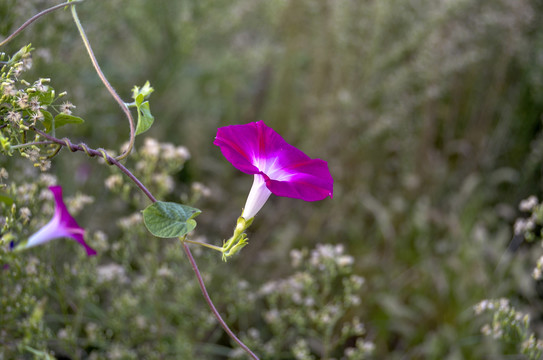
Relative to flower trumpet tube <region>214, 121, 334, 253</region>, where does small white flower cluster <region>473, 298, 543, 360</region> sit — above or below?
below

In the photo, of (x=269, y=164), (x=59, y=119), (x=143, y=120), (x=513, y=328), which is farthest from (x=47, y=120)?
(x=513, y=328)

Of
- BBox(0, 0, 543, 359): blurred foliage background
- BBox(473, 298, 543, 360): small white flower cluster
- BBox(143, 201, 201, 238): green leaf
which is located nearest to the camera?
BBox(143, 201, 201, 238): green leaf

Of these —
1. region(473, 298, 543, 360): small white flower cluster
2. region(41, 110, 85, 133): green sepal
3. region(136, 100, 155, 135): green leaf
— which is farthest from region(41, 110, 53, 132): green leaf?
region(473, 298, 543, 360): small white flower cluster

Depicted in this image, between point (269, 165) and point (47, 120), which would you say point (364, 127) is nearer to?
point (269, 165)

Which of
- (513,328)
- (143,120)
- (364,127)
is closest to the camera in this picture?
(143,120)

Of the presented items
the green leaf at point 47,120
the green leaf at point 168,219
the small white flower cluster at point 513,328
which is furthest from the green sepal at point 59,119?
the small white flower cluster at point 513,328

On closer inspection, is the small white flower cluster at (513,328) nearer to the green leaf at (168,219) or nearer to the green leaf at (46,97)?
the green leaf at (168,219)

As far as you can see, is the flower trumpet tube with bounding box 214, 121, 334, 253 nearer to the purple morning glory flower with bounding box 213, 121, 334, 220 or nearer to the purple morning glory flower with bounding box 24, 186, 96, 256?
the purple morning glory flower with bounding box 213, 121, 334, 220

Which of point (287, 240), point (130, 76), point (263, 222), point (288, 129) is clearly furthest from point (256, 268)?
point (130, 76)
